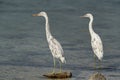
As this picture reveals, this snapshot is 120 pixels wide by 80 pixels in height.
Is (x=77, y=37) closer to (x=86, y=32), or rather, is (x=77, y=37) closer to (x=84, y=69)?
(x=86, y=32)

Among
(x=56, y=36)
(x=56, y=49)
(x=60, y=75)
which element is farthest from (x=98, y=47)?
(x=56, y=36)

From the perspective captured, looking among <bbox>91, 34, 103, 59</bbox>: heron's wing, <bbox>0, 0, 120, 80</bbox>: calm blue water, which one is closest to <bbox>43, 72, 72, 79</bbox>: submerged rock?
<bbox>0, 0, 120, 80</bbox>: calm blue water

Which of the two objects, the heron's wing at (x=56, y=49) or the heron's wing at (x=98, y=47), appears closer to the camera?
the heron's wing at (x=56, y=49)

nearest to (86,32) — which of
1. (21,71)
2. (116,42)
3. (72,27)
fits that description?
(72,27)

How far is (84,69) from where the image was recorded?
60.2 ft

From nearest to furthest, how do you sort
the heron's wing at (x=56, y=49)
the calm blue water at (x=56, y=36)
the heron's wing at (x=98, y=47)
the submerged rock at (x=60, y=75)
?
the submerged rock at (x=60, y=75), the heron's wing at (x=56, y=49), the heron's wing at (x=98, y=47), the calm blue water at (x=56, y=36)

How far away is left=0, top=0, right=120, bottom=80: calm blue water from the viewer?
18234mm

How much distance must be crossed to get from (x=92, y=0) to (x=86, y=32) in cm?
883

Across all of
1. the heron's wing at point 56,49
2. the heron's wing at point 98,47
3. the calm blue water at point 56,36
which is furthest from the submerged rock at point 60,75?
the heron's wing at point 98,47

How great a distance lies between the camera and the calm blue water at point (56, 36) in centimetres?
1823

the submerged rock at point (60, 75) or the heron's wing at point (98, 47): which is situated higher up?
the heron's wing at point (98, 47)

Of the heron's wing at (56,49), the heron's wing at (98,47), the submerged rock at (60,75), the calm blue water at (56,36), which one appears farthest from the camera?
the calm blue water at (56,36)

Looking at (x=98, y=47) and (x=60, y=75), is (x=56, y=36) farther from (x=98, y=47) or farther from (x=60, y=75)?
(x=60, y=75)

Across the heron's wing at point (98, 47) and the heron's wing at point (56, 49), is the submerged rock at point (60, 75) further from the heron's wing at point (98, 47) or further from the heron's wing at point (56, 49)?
the heron's wing at point (98, 47)
